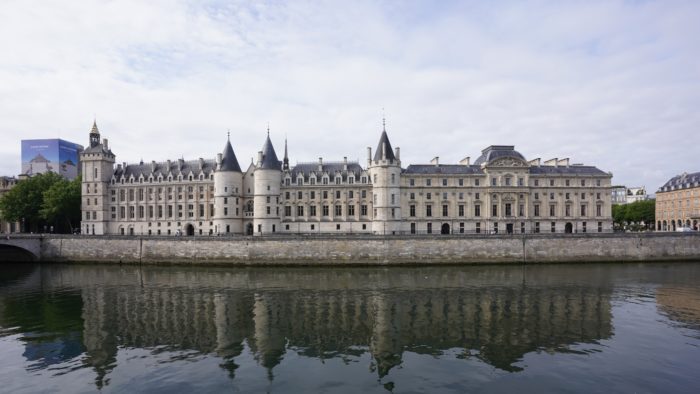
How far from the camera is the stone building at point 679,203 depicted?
79.6 m

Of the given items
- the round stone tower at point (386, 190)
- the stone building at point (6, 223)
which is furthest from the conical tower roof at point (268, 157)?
the stone building at point (6, 223)

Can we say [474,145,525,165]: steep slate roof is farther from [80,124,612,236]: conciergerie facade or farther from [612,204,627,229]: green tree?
[612,204,627,229]: green tree

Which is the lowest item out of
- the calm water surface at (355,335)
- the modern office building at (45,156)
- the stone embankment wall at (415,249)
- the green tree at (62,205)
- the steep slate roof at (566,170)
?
the calm water surface at (355,335)

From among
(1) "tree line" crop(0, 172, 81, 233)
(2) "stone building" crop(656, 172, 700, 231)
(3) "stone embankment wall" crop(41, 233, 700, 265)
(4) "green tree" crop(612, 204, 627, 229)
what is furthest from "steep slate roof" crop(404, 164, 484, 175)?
(1) "tree line" crop(0, 172, 81, 233)

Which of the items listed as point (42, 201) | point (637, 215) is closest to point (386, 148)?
point (42, 201)

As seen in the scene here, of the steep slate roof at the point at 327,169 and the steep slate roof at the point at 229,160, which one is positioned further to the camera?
the steep slate roof at the point at 327,169

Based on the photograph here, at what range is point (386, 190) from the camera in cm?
6209

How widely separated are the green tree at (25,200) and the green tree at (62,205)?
143 centimetres

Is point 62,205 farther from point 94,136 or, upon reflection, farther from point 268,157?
point 268,157

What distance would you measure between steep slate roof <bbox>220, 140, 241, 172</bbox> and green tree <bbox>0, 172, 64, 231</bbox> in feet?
110

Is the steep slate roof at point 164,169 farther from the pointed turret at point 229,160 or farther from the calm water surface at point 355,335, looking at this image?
the calm water surface at point 355,335

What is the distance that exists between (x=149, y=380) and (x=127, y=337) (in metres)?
6.66

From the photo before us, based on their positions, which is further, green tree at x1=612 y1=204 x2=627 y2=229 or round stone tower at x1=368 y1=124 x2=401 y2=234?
green tree at x1=612 y1=204 x2=627 y2=229

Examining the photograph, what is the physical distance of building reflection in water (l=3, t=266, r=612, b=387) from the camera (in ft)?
63.9
